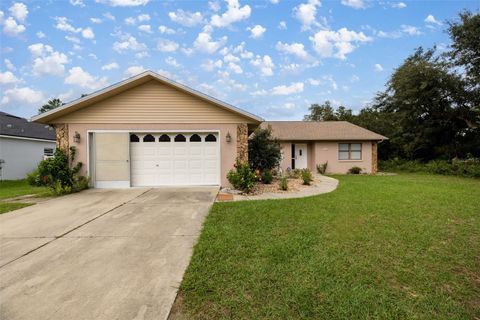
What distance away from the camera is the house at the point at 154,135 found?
9.76 m

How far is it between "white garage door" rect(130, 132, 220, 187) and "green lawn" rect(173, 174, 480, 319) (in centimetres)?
454

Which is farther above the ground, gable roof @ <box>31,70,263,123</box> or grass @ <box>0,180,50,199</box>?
gable roof @ <box>31,70,263,123</box>

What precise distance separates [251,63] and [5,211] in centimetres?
1234

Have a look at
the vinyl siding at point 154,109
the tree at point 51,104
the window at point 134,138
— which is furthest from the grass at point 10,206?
the tree at point 51,104

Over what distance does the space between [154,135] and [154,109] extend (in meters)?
1.05

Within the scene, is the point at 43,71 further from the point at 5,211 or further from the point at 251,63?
the point at 251,63

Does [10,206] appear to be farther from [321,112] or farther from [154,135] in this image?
[321,112]

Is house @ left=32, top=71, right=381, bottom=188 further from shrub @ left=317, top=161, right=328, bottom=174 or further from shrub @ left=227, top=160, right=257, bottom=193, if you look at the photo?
shrub @ left=317, top=161, right=328, bottom=174

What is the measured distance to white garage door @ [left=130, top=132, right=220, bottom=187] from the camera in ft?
33.3

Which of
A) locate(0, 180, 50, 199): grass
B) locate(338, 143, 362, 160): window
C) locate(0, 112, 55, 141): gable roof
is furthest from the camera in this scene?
locate(338, 143, 362, 160): window

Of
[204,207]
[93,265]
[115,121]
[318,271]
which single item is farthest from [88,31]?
[318,271]

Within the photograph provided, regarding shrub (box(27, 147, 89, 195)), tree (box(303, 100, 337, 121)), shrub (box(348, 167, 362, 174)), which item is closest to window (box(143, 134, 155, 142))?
shrub (box(27, 147, 89, 195))

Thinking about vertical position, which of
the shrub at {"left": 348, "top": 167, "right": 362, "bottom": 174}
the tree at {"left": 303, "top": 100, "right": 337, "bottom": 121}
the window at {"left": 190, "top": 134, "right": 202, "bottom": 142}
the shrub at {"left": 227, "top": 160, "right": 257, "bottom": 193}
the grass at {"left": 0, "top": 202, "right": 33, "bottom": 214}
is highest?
the tree at {"left": 303, "top": 100, "right": 337, "bottom": 121}

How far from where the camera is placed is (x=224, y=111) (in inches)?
394
